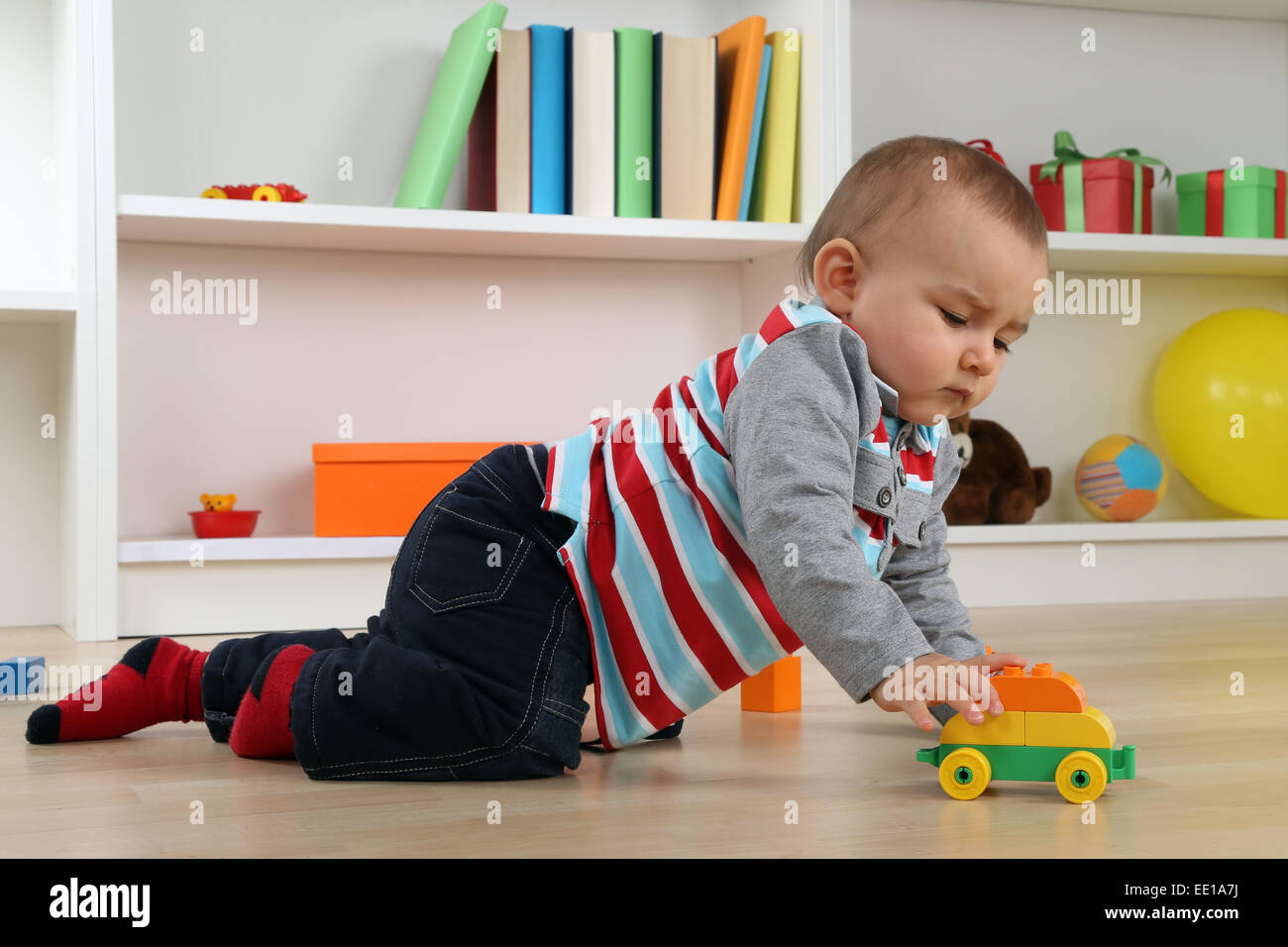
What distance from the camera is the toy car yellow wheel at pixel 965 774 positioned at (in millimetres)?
722

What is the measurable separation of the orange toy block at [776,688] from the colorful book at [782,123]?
0.88 m

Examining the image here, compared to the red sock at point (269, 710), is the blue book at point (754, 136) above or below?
above

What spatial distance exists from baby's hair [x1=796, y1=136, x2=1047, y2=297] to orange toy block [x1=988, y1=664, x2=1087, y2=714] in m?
0.24

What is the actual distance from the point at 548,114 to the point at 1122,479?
97cm

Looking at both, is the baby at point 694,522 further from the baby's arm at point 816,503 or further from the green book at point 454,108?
the green book at point 454,108

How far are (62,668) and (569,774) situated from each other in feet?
2.10

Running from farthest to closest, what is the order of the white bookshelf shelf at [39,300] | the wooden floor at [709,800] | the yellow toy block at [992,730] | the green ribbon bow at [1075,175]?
the green ribbon bow at [1075,175] < the white bookshelf shelf at [39,300] < the yellow toy block at [992,730] < the wooden floor at [709,800]

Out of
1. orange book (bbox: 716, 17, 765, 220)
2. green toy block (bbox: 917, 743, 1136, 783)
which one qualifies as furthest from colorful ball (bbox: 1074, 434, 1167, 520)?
green toy block (bbox: 917, 743, 1136, 783)

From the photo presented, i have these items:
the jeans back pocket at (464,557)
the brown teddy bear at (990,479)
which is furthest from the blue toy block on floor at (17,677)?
the brown teddy bear at (990,479)

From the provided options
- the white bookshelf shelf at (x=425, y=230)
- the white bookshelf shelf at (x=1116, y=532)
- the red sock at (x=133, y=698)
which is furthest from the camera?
the white bookshelf shelf at (x=1116, y=532)
